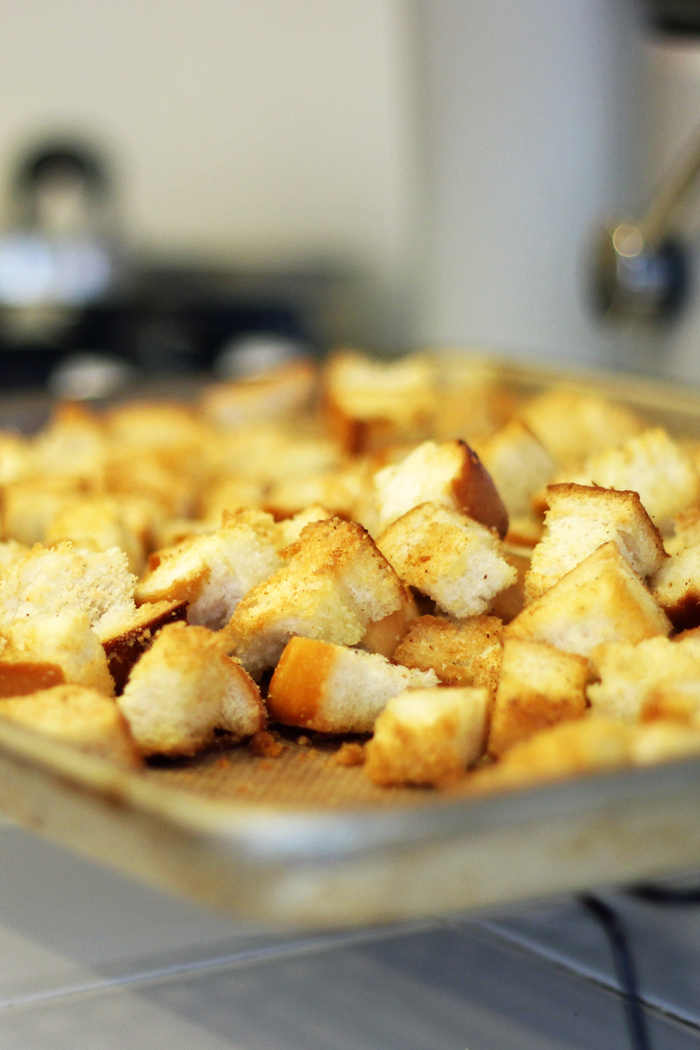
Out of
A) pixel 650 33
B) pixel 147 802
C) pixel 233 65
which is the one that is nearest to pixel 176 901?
pixel 147 802

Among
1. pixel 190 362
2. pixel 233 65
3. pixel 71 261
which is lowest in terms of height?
pixel 190 362

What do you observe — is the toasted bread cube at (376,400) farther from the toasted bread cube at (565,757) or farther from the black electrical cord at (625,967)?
the toasted bread cube at (565,757)

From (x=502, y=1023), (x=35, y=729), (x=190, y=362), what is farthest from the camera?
(x=190, y=362)

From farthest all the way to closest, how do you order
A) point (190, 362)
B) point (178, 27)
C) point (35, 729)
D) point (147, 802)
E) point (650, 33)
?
point (178, 27) < point (190, 362) < point (650, 33) < point (35, 729) < point (147, 802)

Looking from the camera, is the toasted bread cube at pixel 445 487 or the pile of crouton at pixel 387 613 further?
the toasted bread cube at pixel 445 487

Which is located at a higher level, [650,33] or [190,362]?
[650,33]

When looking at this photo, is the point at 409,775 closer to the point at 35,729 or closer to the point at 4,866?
the point at 35,729

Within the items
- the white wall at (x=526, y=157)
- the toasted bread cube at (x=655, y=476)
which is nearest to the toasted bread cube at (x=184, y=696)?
the toasted bread cube at (x=655, y=476)

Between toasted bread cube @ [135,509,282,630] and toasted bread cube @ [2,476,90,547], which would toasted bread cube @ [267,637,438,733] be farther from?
toasted bread cube @ [2,476,90,547]
